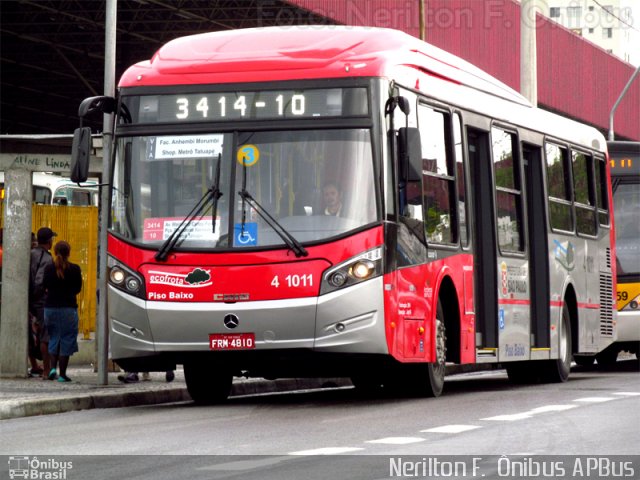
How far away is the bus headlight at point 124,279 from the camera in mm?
14164

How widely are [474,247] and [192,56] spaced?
4006 mm

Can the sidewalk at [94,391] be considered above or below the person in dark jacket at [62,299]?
below

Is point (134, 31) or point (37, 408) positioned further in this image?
point (134, 31)

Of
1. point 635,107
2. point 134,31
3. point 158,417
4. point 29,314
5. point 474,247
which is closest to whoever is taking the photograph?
point 158,417

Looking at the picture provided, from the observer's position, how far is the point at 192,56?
14.6 metres

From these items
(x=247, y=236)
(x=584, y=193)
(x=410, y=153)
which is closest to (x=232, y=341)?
(x=247, y=236)

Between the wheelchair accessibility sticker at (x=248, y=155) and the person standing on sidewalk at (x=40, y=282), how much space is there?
5.26 meters

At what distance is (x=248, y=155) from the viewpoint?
553 inches

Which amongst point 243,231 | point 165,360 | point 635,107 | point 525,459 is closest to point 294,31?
point 243,231

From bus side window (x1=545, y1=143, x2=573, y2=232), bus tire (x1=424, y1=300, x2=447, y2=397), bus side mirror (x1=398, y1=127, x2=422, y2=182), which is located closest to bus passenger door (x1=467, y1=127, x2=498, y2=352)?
bus tire (x1=424, y1=300, x2=447, y2=397)

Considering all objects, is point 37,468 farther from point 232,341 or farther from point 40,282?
point 40,282

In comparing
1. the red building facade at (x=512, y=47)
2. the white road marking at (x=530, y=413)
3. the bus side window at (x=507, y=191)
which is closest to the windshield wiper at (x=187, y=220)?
the white road marking at (x=530, y=413)

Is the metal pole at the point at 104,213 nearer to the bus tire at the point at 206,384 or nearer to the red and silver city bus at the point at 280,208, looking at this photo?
the bus tire at the point at 206,384

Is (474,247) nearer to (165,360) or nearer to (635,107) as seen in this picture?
(165,360)
